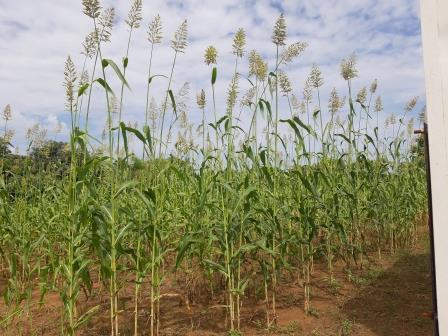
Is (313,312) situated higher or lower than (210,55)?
lower

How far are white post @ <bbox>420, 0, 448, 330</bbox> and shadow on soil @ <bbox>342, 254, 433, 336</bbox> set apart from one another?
1293 mm

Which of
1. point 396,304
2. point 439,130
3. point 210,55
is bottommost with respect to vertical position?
point 396,304

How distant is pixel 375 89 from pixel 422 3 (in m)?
3.80

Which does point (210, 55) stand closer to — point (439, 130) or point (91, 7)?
point (91, 7)

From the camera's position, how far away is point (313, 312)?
A: 378 centimetres

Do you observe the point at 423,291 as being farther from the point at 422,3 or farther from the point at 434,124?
the point at 422,3

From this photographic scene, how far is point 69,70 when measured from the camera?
284 centimetres

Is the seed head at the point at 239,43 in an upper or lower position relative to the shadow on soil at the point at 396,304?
upper

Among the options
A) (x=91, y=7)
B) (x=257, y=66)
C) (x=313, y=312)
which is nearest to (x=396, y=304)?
(x=313, y=312)

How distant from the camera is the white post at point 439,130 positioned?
1.93 m

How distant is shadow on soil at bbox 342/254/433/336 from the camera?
357cm

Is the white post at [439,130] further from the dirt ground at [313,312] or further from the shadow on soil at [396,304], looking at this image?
the dirt ground at [313,312]

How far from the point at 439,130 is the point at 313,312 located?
2.37 metres

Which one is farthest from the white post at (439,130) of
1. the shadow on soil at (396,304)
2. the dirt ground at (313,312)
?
the dirt ground at (313,312)
